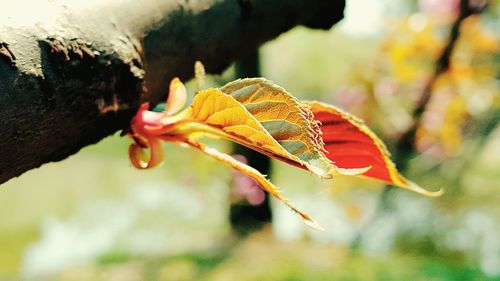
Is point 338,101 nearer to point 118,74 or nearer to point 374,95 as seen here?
point 374,95

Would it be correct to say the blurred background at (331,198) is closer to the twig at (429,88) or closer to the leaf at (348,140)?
the twig at (429,88)

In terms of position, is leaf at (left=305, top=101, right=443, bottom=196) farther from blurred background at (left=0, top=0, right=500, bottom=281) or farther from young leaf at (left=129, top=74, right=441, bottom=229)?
blurred background at (left=0, top=0, right=500, bottom=281)

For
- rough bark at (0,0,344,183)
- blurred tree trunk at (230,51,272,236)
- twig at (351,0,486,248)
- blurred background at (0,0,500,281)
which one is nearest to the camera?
rough bark at (0,0,344,183)

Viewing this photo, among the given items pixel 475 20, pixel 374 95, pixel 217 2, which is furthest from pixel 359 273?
pixel 217 2

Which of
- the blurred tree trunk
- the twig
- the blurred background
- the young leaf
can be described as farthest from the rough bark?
the blurred tree trunk

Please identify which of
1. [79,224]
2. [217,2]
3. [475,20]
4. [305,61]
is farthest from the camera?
[305,61]

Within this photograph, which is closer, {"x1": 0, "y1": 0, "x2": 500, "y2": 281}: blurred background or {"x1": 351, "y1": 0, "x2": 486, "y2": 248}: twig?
{"x1": 351, "y1": 0, "x2": 486, "y2": 248}: twig
